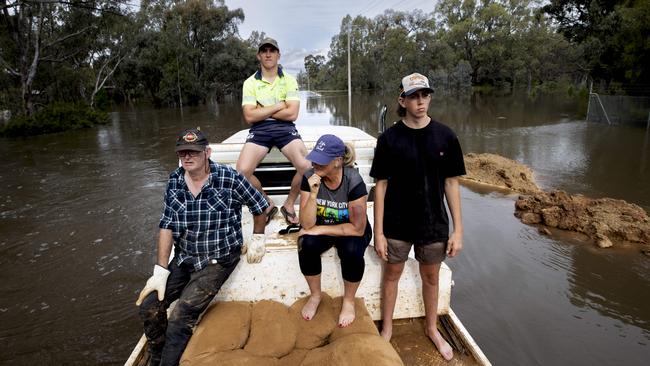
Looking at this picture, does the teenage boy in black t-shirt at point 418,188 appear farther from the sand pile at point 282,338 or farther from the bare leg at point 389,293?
the sand pile at point 282,338

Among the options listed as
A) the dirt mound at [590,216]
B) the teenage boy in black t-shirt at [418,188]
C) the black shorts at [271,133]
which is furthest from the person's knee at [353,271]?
the dirt mound at [590,216]

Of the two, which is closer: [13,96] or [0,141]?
[0,141]

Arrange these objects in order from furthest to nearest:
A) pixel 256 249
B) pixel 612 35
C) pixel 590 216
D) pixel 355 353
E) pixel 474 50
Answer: pixel 474 50, pixel 612 35, pixel 590 216, pixel 256 249, pixel 355 353

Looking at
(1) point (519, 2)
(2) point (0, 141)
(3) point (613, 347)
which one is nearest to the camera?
(3) point (613, 347)

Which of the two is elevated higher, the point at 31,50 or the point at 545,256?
the point at 31,50

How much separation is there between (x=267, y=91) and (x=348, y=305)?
80.4 inches

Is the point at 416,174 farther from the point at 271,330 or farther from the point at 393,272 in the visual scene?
the point at 271,330

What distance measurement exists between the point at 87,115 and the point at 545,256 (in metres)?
23.6

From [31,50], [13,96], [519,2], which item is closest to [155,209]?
[13,96]

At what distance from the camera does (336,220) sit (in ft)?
8.62

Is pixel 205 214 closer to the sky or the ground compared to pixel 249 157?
closer to the ground

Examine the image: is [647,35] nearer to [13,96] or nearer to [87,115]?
[87,115]

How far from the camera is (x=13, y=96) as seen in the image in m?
20.6

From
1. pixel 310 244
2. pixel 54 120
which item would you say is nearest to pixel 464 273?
pixel 310 244
